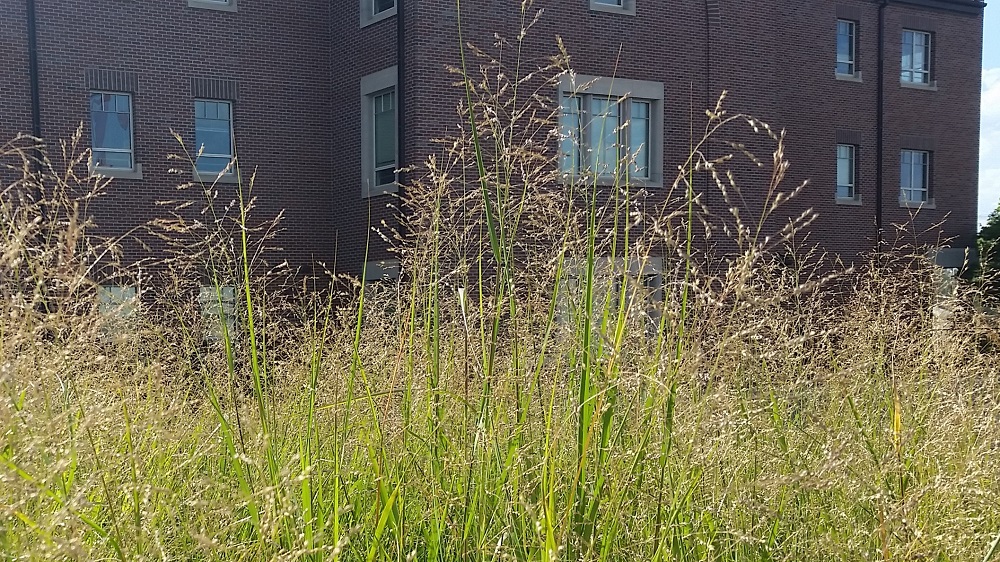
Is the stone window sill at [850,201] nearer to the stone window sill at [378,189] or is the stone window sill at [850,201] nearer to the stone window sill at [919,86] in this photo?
the stone window sill at [919,86]

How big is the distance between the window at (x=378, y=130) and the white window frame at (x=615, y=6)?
3.85 m

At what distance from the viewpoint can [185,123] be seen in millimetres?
16656

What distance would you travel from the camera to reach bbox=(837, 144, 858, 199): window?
20609mm

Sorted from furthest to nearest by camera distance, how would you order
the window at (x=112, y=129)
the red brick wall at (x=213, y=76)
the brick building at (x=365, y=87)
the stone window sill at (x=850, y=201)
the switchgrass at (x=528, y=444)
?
the stone window sill at (x=850, y=201) < the window at (x=112, y=129) < the red brick wall at (x=213, y=76) < the brick building at (x=365, y=87) < the switchgrass at (x=528, y=444)

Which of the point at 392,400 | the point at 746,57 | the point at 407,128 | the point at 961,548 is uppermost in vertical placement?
the point at 746,57

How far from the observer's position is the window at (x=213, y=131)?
16.9 meters

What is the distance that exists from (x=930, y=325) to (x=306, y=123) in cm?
1467

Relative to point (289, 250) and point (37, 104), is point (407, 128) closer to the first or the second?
point (289, 250)

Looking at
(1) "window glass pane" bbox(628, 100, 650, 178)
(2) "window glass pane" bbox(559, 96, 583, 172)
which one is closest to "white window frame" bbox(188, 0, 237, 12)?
(2) "window glass pane" bbox(559, 96, 583, 172)

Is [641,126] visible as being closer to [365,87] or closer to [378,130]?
[378,130]

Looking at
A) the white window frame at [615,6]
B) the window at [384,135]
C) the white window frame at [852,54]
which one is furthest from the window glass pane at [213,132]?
the white window frame at [852,54]

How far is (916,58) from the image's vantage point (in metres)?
21.9

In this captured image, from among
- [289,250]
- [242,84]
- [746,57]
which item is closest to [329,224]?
[289,250]

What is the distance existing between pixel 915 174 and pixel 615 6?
9.03 meters
